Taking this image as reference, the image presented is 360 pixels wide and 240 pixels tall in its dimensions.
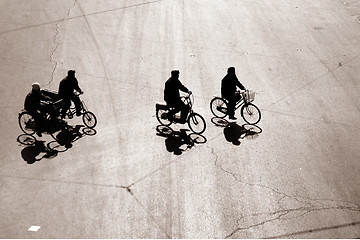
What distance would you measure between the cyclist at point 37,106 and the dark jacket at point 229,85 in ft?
15.1

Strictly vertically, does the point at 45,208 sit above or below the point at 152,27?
below

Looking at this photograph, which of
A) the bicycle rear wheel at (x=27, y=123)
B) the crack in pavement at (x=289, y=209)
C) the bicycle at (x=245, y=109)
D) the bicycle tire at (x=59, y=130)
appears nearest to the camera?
the crack in pavement at (x=289, y=209)

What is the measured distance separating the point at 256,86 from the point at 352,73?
3667mm

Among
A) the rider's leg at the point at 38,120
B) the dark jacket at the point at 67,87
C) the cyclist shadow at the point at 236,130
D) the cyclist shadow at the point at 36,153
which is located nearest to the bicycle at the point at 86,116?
the dark jacket at the point at 67,87

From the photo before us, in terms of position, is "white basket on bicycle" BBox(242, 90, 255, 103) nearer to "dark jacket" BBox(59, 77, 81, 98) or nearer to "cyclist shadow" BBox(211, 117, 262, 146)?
"cyclist shadow" BBox(211, 117, 262, 146)

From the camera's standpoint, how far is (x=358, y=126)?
29.7ft

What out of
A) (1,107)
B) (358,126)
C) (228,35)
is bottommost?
(358,126)

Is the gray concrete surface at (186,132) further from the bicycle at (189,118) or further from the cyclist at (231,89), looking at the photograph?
the cyclist at (231,89)

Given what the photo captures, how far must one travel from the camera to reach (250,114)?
30.0ft

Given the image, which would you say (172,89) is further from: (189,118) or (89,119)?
(89,119)

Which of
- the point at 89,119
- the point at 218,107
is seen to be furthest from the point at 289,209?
the point at 89,119

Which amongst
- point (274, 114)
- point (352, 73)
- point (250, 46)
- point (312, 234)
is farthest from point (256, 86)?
point (312, 234)

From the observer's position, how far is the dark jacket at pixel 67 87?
8438 mm

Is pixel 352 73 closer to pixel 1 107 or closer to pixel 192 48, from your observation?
pixel 192 48
